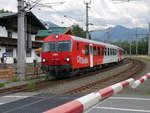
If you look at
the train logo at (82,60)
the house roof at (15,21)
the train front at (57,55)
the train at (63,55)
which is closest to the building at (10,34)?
the house roof at (15,21)

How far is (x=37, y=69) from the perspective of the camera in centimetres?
2300

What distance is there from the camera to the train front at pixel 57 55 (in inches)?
765

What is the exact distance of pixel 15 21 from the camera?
132ft

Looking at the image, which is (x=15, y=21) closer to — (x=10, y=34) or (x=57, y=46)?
(x=10, y=34)

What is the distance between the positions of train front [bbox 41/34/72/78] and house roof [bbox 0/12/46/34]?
1752cm

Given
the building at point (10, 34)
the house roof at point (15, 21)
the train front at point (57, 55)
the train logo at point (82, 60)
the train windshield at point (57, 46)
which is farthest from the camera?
the house roof at point (15, 21)

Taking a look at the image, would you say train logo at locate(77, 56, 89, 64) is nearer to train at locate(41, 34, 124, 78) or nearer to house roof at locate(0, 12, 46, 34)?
train at locate(41, 34, 124, 78)

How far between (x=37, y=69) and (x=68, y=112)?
20163 mm

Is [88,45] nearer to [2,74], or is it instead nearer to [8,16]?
[2,74]

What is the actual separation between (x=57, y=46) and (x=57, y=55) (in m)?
0.71

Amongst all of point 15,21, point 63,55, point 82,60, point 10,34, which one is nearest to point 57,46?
point 63,55

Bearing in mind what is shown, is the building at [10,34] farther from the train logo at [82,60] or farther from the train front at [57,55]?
the train front at [57,55]

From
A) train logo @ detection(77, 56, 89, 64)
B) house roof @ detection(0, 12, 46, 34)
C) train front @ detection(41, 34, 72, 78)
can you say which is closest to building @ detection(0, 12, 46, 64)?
house roof @ detection(0, 12, 46, 34)

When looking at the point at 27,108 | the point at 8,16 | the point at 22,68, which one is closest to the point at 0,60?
the point at 8,16
